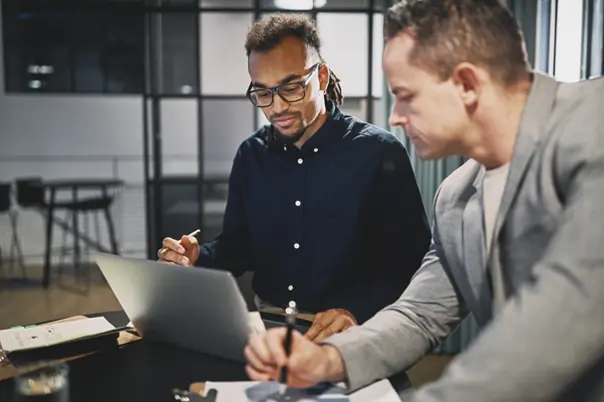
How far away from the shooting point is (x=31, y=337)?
48.3 inches

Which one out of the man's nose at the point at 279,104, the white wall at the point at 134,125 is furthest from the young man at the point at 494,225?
the white wall at the point at 134,125

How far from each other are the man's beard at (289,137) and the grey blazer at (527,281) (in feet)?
2.02

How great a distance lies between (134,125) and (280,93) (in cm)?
791

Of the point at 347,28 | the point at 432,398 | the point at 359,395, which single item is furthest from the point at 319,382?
the point at 347,28

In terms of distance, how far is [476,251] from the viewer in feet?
3.14

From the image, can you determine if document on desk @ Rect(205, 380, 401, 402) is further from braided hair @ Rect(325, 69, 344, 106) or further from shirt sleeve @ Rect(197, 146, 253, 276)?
braided hair @ Rect(325, 69, 344, 106)

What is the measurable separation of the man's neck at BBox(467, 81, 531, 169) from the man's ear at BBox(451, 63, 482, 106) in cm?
3

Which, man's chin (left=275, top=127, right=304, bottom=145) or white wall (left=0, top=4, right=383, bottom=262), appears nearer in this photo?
man's chin (left=275, top=127, right=304, bottom=145)

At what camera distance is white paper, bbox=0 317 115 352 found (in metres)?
1.17

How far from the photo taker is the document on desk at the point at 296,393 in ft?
3.17

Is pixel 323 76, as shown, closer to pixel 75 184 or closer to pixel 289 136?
pixel 289 136

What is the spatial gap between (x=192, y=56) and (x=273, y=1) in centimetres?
68

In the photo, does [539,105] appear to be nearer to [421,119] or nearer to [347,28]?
[421,119]

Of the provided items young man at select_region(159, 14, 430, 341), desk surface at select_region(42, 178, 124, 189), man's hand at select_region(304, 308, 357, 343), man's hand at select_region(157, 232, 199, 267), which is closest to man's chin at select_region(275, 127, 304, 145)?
young man at select_region(159, 14, 430, 341)
